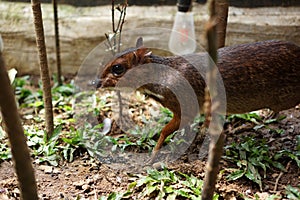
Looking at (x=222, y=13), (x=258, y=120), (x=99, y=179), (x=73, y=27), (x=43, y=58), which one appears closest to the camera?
(x=99, y=179)

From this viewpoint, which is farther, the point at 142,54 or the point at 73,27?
the point at 73,27

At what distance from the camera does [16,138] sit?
232cm

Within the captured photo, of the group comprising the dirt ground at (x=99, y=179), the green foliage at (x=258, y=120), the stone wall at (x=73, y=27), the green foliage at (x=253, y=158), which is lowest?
the dirt ground at (x=99, y=179)

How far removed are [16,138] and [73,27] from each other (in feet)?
12.2

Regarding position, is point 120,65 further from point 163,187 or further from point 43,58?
point 163,187

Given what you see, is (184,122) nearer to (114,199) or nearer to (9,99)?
(114,199)

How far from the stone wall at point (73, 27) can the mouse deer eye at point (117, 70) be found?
1856 mm

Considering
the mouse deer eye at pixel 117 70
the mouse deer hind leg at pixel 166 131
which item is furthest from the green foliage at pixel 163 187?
the mouse deer eye at pixel 117 70

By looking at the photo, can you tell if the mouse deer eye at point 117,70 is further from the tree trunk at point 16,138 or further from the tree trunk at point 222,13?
the tree trunk at point 16,138

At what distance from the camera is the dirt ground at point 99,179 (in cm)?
354

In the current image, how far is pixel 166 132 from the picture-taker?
3.99 m

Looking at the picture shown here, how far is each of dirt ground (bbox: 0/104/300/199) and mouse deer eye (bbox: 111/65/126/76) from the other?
868 mm

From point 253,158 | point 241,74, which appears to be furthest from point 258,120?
point 241,74

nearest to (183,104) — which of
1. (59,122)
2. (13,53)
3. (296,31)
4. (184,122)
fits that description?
(184,122)
